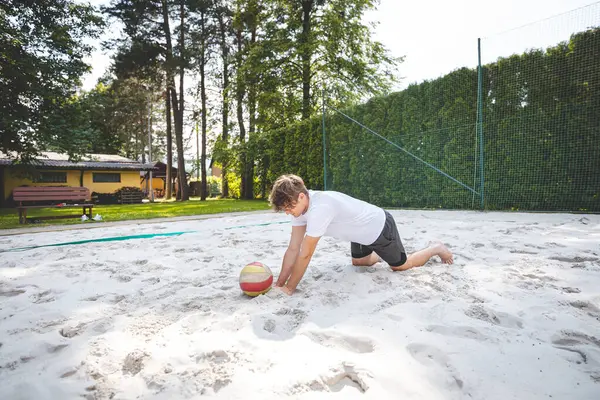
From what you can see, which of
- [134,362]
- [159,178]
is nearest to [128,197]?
[159,178]

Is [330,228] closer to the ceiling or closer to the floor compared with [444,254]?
closer to the ceiling

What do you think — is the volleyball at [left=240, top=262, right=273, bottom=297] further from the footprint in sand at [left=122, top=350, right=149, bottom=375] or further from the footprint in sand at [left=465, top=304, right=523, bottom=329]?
the footprint in sand at [left=465, top=304, right=523, bottom=329]

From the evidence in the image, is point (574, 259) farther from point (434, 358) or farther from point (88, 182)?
point (88, 182)

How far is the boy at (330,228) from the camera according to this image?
93.7 inches

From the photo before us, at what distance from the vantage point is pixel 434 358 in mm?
1536

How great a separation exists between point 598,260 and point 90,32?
16042mm

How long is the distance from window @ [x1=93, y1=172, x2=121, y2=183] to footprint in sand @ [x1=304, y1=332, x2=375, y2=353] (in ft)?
80.4

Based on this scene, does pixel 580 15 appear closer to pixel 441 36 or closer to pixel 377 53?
pixel 441 36

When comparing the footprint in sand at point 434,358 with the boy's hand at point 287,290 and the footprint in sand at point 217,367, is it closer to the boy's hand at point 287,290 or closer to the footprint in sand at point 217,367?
the footprint in sand at point 217,367

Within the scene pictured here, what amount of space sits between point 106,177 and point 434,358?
2515 cm

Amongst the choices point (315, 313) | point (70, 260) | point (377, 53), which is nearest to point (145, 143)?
point (377, 53)

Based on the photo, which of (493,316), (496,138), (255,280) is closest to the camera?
(493,316)

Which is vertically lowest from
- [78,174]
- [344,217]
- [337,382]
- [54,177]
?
[337,382]

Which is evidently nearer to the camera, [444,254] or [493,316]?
[493,316]
